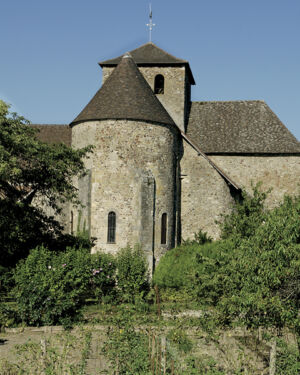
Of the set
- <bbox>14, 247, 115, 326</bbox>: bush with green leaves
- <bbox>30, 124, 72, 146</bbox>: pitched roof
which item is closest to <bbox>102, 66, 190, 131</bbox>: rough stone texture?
<bbox>30, 124, 72, 146</bbox>: pitched roof

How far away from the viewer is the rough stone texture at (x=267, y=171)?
1190 inches

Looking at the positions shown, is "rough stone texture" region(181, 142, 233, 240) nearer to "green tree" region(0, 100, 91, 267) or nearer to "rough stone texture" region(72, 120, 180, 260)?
"rough stone texture" region(72, 120, 180, 260)

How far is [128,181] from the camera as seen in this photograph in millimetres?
24328

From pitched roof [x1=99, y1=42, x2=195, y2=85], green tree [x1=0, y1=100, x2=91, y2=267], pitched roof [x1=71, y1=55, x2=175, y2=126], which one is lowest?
green tree [x1=0, y1=100, x2=91, y2=267]

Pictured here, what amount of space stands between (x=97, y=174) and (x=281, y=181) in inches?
483

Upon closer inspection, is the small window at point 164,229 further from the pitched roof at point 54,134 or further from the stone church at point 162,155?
the pitched roof at point 54,134

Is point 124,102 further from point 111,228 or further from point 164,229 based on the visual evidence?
point 164,229

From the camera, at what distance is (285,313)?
367 inches

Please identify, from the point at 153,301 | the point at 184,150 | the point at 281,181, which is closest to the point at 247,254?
the point at 153,301

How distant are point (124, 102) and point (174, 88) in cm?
714

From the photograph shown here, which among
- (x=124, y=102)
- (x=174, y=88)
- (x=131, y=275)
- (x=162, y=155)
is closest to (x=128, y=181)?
(x=162, y=155)

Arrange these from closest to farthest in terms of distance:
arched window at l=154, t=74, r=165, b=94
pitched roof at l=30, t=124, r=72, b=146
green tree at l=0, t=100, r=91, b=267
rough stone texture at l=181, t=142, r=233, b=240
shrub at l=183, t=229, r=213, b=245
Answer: green tree at l=0, t=100, r=91, b=267 → shrub at l=183, t=229, r=213, b=245 → rough stone texture at l=181, t=142, r=233, b=240 → arched window at l=154, t=74, r=165, b=94 → pitched roof at l=30, t=124, r=72, b=146

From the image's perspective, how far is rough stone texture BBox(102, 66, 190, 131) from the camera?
3109cm

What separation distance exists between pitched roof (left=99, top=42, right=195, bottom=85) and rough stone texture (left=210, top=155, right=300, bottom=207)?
641 centimetres
